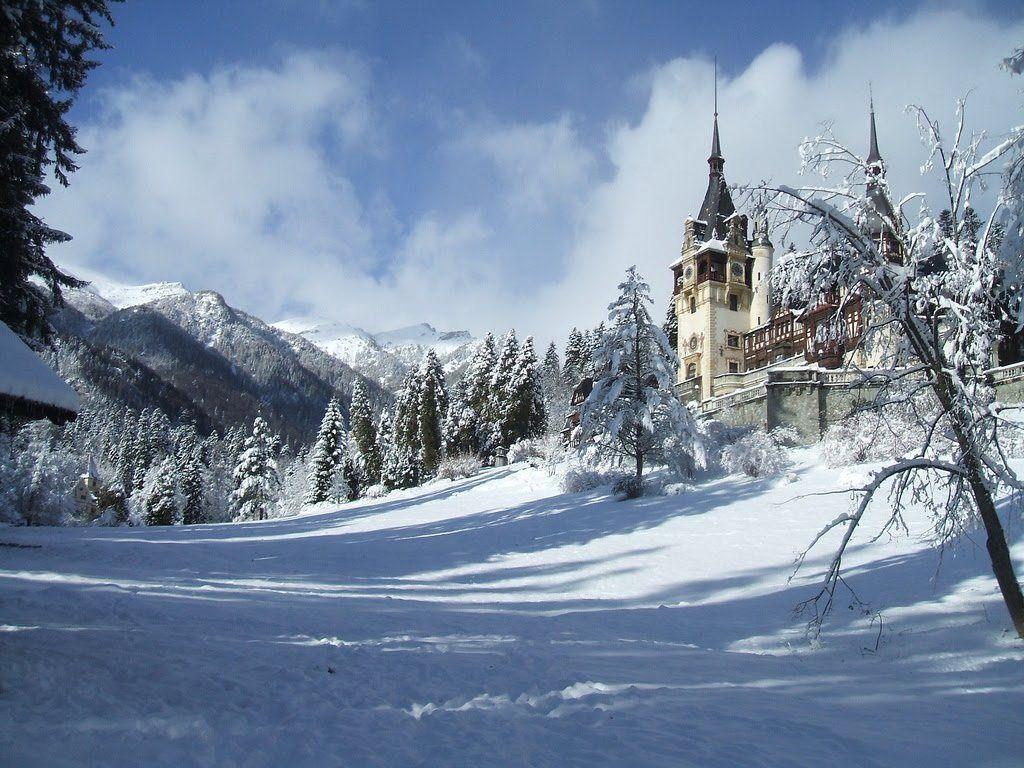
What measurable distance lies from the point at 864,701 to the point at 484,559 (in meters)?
12.2

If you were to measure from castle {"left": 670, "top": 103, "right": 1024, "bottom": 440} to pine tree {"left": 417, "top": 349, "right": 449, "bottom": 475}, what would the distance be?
19.4m

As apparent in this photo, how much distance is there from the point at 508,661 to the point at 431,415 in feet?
142

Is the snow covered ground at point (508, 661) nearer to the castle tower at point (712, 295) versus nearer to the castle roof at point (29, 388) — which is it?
the castle roof at point (29, 388)

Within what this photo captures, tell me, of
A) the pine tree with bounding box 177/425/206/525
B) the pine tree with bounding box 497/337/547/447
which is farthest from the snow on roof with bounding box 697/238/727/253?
the pine tree with bounding box 177/425/206/525

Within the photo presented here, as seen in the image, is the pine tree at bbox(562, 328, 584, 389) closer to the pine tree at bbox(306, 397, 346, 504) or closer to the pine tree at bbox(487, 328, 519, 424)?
the pine tree at bbox(487, 328, 519, 424)

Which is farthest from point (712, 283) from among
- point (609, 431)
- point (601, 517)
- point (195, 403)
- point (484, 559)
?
point (195, 403)

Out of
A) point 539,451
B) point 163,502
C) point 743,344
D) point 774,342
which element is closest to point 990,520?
point 539,451

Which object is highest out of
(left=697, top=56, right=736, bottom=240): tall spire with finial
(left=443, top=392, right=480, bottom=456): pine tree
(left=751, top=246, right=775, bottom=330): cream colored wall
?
(left=697, top=56, right=736, bottom=240): tall spire with finial

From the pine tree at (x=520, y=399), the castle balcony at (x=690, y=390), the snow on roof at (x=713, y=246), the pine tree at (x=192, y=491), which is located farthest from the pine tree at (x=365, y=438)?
the snow on roof at (x=713, y=246)

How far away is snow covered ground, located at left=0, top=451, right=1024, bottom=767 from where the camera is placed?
16.5 feet

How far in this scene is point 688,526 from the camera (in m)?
18.8

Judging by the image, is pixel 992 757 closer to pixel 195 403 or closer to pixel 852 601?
pixel 852 601

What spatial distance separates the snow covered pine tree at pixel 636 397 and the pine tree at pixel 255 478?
34.3 metres

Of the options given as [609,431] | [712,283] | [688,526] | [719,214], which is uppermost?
[719,214]
